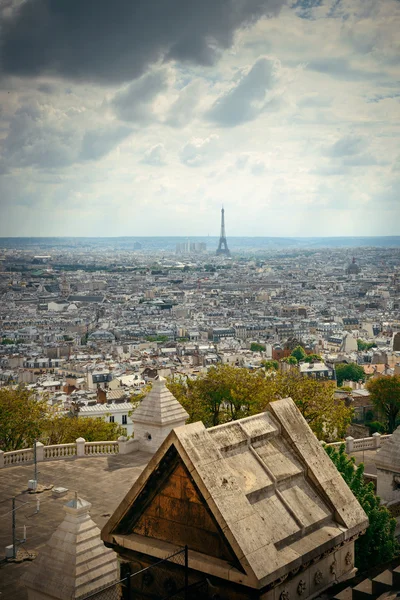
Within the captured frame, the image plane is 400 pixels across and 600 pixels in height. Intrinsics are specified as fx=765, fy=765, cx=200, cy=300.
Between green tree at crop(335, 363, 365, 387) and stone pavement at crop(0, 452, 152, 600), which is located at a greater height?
stone pavement at crop(0, 452, 152, 600)

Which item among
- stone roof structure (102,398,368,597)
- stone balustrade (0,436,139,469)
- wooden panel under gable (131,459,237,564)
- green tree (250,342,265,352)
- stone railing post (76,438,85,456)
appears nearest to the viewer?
stone roof structure (102,398,368,597)

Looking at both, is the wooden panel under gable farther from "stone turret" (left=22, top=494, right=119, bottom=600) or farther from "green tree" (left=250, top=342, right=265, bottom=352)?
"green tree" (left=250, top=342, right=265, bottom=352)

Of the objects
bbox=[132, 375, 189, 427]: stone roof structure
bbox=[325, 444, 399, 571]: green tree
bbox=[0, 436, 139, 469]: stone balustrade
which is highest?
bbox=[132, 375, 189, 427]: stone roof structure

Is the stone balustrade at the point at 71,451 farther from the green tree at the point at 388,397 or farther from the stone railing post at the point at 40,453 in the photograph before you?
the green tree at the point at 388,397

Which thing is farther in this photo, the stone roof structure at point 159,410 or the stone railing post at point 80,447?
the stone railing post at point 80,447

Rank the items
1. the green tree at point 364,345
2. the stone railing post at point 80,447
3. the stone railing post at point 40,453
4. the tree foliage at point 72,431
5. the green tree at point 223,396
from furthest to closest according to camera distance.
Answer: the green tree at point 364,345 < the tree foliage at point 72,431 < the green tree at point 223,396 < the stone railing post at point 80,447 < the stone railing post at point 40,453

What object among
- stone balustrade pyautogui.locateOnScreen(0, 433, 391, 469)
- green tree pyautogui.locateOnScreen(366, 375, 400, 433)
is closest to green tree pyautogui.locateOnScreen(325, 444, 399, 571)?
stone balustrade pyautogui.locateOnScreen(0, 433, 391, 469)

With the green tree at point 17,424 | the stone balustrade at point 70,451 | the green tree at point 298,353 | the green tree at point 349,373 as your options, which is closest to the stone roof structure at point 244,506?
the stone balustrade at point 70,451

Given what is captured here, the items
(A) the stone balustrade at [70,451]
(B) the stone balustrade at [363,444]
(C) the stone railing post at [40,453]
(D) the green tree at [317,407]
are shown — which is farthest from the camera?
(D) the green tree at [317,407]
